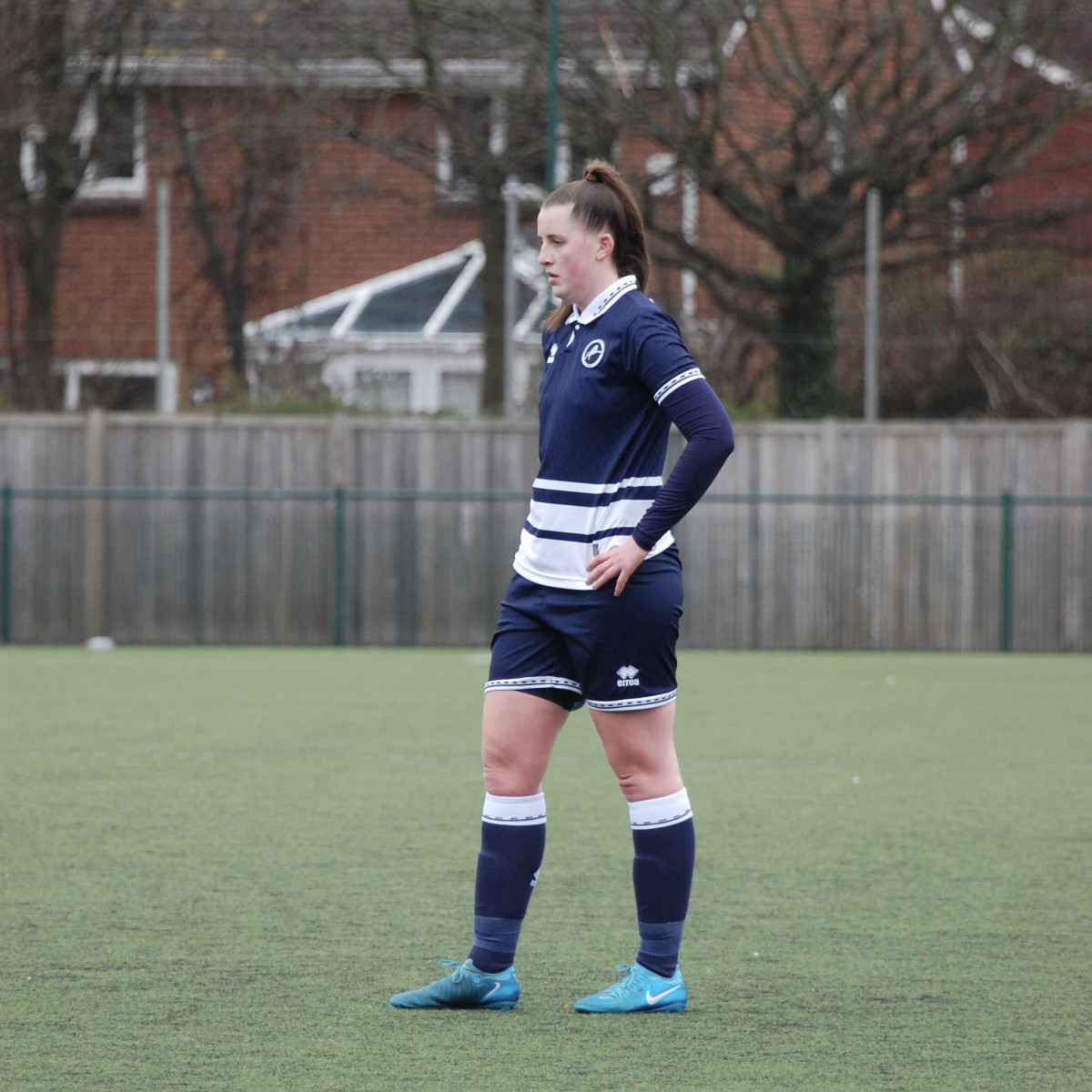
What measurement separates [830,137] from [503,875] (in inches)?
563

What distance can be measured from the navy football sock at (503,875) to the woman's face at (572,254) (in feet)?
3.83

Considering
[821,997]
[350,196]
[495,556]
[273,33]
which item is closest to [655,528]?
[821,997]

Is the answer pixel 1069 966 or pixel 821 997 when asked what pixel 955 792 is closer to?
pixel 1069 966

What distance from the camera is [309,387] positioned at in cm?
1582

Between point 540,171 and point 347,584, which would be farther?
point 540,171

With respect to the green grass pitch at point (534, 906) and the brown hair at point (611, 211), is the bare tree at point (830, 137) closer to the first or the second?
the green grass pitch at point (534, 906)

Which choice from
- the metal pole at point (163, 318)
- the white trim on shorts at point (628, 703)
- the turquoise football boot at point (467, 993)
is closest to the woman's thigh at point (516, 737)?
the white trim on shorts at point (628, 703)

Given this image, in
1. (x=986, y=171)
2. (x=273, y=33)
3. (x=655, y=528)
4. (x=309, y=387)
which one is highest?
(x=273, y=33)

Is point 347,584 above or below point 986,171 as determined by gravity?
below

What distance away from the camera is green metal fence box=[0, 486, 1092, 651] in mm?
15023

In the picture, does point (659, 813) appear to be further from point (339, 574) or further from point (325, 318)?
point (325, 318)

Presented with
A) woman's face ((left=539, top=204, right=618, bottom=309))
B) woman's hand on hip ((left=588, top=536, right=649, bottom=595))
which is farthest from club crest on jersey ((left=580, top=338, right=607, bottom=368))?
woman's hand on hip ((left=588, top=536, right=649, bottom=595))

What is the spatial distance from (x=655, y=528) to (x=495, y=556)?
452 inches

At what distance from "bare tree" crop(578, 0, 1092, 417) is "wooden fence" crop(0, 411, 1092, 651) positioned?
1.14 meters
